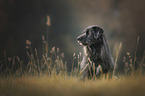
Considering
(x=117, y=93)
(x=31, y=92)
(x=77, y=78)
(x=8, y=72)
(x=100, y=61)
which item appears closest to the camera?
(x=117, y=93)

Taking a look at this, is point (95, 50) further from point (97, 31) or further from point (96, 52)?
point (97, 31)

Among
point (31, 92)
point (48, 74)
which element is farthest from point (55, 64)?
point (31, 92)

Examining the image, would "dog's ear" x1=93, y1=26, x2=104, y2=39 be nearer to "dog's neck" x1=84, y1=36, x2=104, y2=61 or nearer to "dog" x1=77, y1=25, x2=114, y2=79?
"dog" x1=77, y1=25, x2=114, y2=79

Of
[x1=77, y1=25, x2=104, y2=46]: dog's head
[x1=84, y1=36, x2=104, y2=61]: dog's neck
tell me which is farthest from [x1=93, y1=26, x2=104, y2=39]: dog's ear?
[x1=84, y1=36, x2=104, y2=61]: dog's neck

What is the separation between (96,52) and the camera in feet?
13.9

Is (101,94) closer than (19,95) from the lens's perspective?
Yes

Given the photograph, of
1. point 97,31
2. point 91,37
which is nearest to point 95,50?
point 91,37

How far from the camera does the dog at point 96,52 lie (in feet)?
13.5

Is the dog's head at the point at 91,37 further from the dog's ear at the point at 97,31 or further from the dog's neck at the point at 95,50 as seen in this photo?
the dog's neck at the point at 95,50

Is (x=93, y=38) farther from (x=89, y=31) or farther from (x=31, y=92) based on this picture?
(x=31, y=92)

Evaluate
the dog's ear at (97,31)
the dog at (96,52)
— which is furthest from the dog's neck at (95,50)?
the dog's ear at (97,31)

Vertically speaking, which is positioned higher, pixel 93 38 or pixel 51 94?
pixel 93 38

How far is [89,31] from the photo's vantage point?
434 centimetres

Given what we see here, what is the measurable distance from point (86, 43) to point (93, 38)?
0.25m
